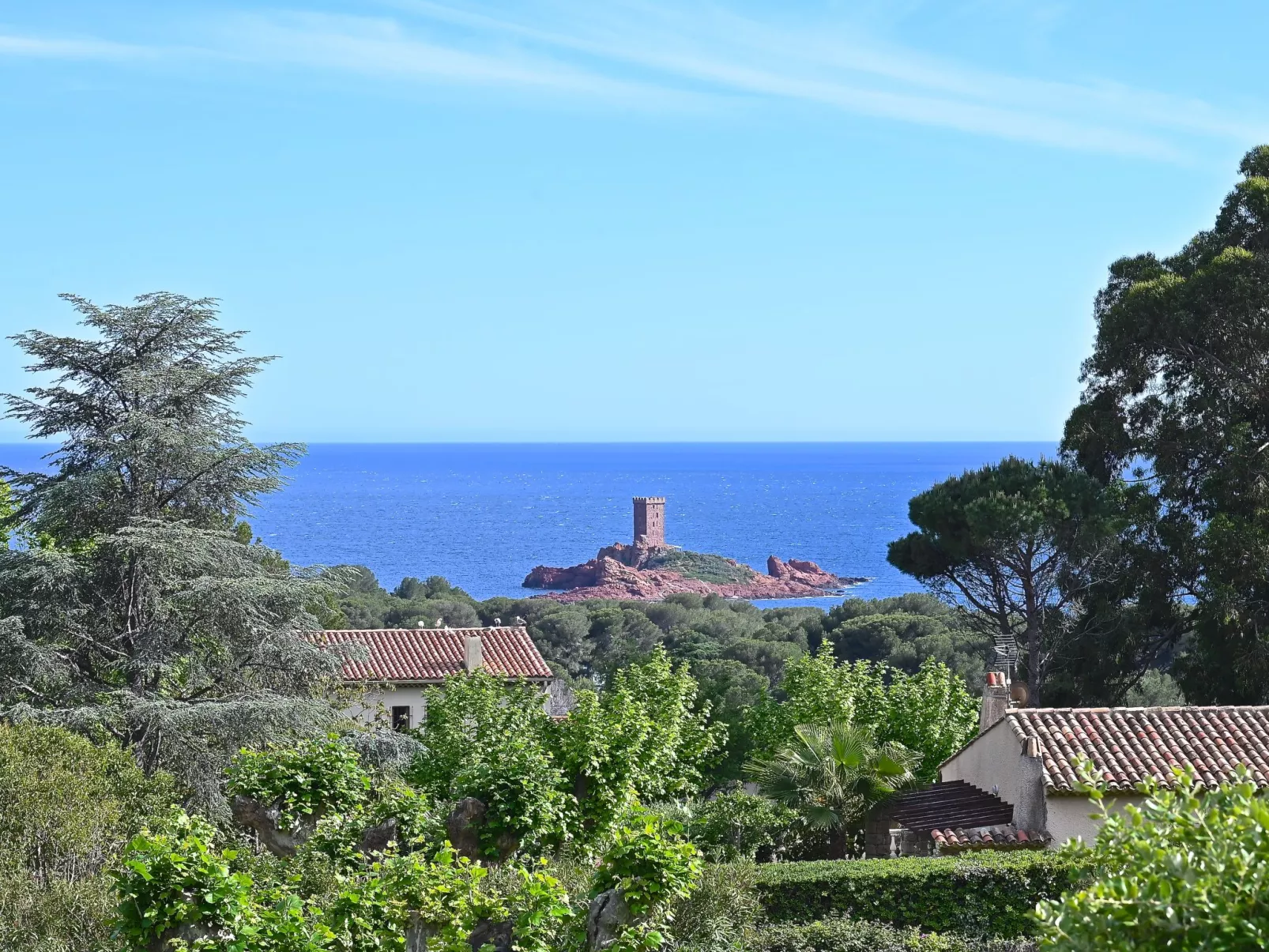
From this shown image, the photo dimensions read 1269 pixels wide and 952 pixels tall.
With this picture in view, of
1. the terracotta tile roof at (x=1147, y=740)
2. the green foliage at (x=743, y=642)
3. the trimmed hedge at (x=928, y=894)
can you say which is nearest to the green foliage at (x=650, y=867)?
the trimmed hedge at (x=928, y=894)

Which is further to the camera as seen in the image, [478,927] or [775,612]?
[775,612]

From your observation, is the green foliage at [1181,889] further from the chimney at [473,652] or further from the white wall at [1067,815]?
the chimney at [473,652]

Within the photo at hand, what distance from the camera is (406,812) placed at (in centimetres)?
1597

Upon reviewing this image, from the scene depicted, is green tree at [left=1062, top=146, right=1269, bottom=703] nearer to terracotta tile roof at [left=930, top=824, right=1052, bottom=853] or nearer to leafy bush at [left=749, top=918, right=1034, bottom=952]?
terracotta tile roof at [left=930, top=824, right=1052, bottom=853]

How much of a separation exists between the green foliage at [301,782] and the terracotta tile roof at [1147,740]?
8.96m

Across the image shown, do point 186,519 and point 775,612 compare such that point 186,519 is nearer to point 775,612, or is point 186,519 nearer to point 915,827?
point 915,827

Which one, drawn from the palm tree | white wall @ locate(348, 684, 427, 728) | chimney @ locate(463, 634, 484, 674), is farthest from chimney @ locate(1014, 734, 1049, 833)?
white wall @ locate(348, 684, 427, 728)

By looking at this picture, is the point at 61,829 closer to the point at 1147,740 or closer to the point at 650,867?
the point at 650,867

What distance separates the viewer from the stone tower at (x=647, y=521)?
146 meters

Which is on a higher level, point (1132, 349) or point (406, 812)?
point (1132, 349)

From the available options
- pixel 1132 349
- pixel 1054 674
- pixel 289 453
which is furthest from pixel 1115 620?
pixel 289 453

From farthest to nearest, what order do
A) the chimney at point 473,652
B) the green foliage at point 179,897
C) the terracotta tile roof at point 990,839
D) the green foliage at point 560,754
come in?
the chimney at point 473,652, the terracotta tile roof at point 990,839, the green foliage at point 560,754, the green foliage at point 179,897

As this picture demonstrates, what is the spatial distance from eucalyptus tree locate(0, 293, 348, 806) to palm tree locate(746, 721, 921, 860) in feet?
26.3

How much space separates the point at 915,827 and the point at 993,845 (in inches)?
59.9
